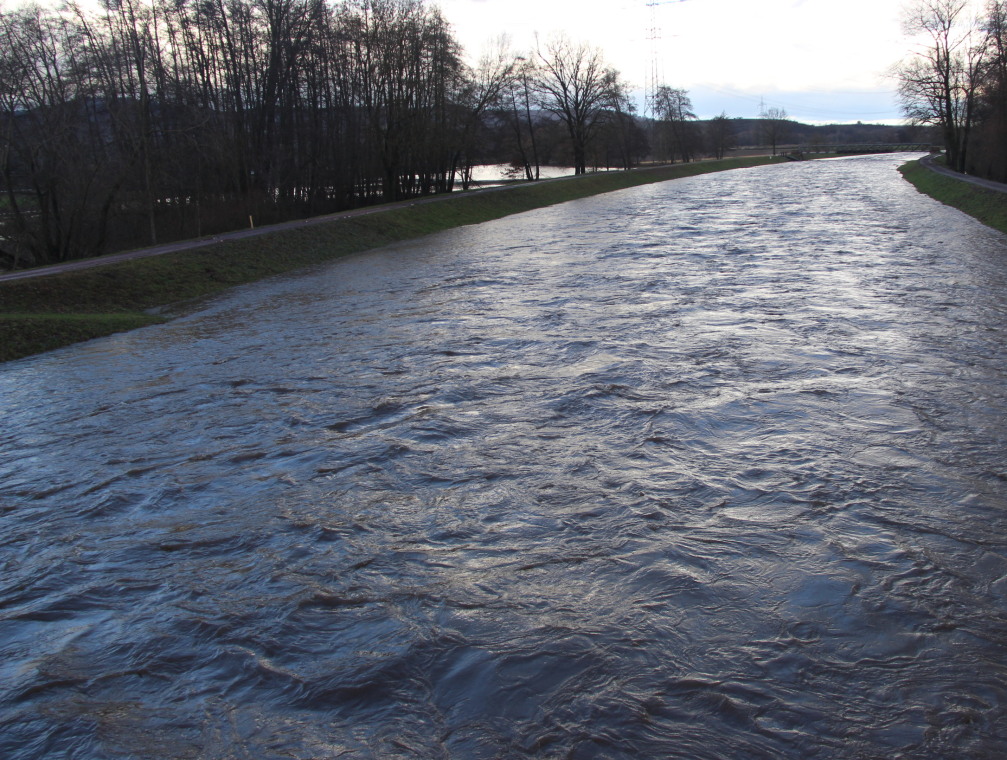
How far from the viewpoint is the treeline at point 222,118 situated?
3250 cm

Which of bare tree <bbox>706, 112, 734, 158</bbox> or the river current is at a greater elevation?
bare tree <bbox>706, 112, 734, 158</bbox>

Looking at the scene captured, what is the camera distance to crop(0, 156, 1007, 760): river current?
14.5 ft

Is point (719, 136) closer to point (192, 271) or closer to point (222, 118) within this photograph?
point (222, 118)

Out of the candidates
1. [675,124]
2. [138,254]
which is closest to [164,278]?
[138,254]

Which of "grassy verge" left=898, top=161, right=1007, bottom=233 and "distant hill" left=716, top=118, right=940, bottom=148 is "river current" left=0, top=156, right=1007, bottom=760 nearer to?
"grassy verge" left=898, top=161, right=1007, bottom=233

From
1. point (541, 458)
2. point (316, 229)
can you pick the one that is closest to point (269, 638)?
point (541, 458)

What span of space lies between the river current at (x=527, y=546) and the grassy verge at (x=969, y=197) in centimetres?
1767

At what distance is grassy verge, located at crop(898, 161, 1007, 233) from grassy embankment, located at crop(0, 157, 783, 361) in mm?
24009

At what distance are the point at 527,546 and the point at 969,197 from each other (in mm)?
36016

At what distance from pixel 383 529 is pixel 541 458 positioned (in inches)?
77.6

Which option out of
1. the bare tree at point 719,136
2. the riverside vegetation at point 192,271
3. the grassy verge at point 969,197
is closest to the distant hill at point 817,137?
the bare tree at point 719,136

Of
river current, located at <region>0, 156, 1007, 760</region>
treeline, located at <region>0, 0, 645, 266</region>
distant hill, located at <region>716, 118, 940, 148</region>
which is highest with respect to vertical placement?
distant hill, located at <region>716, 118, 940, 148</region>

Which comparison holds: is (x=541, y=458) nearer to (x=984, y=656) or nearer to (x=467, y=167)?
(x=984, y=656)

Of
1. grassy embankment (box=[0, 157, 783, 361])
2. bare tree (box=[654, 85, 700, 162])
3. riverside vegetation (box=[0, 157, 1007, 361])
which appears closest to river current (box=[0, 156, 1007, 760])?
grassy embankment (box=[0, 157, 783, 361])
